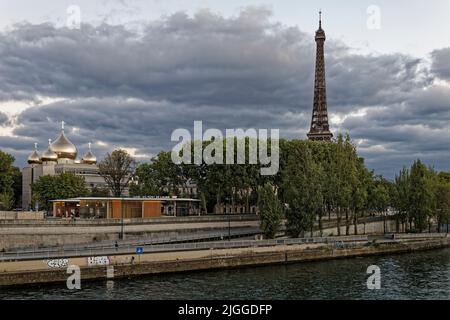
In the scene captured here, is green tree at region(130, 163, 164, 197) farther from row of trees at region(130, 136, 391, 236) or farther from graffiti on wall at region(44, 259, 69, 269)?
graffiti on wall at region(44, 259, 69, 269)

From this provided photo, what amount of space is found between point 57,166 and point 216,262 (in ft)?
272

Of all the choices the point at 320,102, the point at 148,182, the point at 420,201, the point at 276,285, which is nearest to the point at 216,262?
the point at 276,285

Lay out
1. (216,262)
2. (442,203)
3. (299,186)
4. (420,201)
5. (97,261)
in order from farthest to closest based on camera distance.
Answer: (442,203) → (420,201) → (299,186) → (216,262) → (97,261)

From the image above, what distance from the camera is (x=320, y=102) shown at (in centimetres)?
16800

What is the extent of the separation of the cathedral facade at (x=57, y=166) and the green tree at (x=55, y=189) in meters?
23.3

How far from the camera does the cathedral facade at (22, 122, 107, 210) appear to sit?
13350 centimetres

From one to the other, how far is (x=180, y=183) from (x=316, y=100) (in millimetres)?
74570

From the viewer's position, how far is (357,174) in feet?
Result: 292

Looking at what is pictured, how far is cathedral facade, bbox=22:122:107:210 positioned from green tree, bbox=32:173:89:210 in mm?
23341

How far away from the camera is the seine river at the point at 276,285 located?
46.5m

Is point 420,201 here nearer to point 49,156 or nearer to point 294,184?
point 294,184

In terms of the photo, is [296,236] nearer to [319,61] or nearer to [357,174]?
[357,174]

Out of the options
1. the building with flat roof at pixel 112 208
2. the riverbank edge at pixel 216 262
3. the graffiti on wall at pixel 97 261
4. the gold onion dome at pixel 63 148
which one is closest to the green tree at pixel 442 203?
the riverbank edge at pixel 216 262
